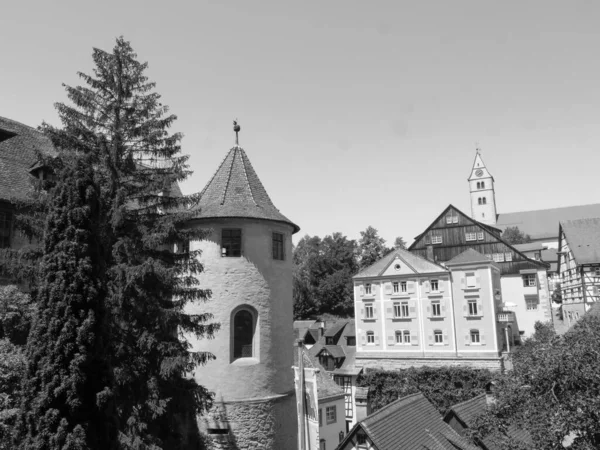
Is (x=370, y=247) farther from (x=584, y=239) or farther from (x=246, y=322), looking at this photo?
(x=246, y=322)

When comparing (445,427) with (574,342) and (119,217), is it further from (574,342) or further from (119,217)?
(119,217)

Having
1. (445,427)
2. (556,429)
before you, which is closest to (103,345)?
(556,429)

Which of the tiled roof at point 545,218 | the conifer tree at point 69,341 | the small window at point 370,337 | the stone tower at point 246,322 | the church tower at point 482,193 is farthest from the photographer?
the church tower at point 482,193

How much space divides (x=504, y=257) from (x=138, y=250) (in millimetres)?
46262

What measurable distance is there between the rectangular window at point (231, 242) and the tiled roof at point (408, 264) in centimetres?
3121

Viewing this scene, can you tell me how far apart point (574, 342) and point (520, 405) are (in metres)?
2.11

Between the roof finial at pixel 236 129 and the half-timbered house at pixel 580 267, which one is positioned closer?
the roof finial at pixel 236 129

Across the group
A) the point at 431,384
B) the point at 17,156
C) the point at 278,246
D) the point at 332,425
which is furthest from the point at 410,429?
the point at 431,384

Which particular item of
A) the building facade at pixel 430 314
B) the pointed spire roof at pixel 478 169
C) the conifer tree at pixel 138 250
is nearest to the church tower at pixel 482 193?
the pointed spire roof at pixel 478 169

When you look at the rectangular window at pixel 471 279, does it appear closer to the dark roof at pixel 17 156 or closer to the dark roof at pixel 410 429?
the dark roof at pixel 410 429

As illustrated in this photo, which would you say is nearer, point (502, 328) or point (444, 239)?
point (502, 328)

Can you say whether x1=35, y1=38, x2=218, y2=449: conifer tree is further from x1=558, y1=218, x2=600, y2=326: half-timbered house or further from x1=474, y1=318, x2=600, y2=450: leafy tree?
x1=558, y1=218, x2=600, y2=326: half-timbered house

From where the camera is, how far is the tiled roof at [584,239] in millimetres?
38219

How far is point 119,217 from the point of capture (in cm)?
1309
